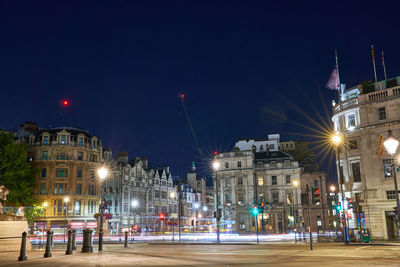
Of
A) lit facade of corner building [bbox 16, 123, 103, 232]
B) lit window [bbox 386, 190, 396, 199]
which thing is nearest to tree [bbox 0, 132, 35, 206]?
lit facade of corner building [bbox 16, 123, 103, 232]

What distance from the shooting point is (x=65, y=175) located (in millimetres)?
67875

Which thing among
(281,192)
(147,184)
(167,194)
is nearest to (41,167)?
(147,184)

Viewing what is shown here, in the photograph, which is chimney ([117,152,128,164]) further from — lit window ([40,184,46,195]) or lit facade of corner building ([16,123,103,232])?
lit window ([40,184,46,195])

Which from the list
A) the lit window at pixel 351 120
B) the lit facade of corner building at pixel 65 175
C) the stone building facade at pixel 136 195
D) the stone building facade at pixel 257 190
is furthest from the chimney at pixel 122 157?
the lit window at pixel 351 120

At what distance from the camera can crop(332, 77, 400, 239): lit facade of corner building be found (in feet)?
131

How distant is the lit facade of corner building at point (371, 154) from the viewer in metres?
40.0

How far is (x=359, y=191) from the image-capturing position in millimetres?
42375

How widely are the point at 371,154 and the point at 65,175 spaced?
52631 mm

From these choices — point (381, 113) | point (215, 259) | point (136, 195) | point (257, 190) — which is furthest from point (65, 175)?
point (215, 259)

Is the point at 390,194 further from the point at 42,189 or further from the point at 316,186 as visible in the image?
the point at 42,189

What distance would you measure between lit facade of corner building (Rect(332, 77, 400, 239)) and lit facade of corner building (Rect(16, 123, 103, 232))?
4603 cm

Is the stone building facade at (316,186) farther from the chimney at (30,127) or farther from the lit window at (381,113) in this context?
the chimney at (30,127)

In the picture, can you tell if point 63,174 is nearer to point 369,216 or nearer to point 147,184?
point 147,184

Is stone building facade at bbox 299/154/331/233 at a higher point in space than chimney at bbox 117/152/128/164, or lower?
lower
